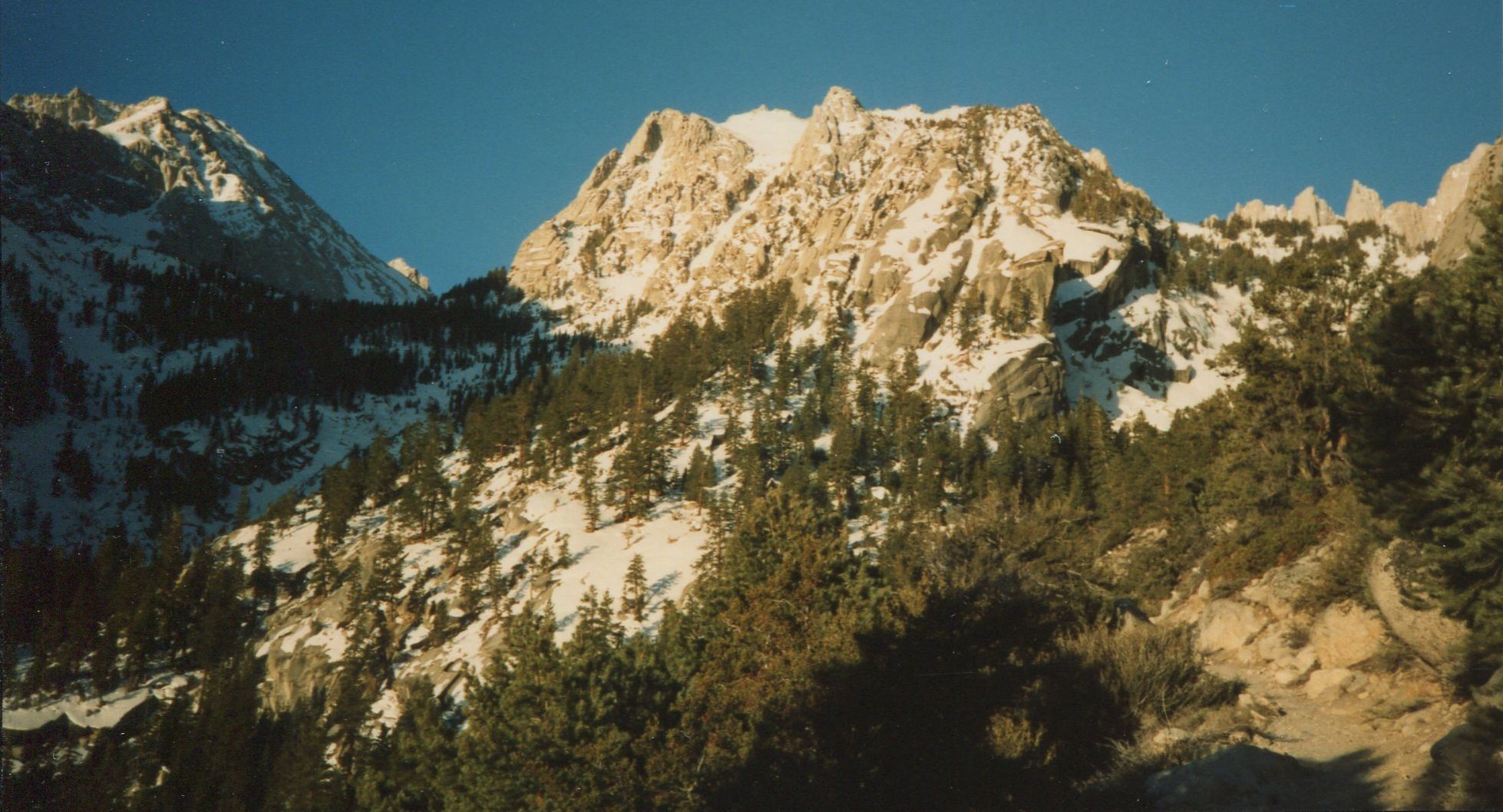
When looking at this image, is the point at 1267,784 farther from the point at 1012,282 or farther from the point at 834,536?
the point at 1012,282

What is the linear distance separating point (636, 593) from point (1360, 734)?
4201cm

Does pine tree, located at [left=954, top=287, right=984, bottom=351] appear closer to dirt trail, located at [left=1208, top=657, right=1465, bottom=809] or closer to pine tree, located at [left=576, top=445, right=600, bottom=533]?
pine tree, located at [left=576, top=445, right=600, bottom=533]

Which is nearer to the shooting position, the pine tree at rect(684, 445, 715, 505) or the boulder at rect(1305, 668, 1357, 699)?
the boulder at rect(1305, 668, 1357, 699)

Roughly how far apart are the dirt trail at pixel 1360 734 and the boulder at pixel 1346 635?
99cm

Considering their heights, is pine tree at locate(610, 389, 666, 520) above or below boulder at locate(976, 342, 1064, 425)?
below

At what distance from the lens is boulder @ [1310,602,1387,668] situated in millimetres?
18484

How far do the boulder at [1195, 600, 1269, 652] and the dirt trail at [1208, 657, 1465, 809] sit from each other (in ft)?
11.3

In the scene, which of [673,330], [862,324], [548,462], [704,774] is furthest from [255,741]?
[862,324]

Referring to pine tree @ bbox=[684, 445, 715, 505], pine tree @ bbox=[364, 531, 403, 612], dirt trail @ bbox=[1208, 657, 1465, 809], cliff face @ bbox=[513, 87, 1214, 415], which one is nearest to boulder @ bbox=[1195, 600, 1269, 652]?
dirt trail @ bbox=[1208, 657, 1465, 809]

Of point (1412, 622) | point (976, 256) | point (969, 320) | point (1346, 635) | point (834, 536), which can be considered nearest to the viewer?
point (1412, 622)

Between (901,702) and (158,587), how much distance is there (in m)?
80.2

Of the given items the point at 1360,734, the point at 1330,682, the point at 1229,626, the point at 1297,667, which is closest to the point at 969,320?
the point at 1229,626

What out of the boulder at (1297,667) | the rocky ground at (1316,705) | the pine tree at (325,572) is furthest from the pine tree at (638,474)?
the boulder at (1297,667)

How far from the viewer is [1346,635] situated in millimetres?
19266
